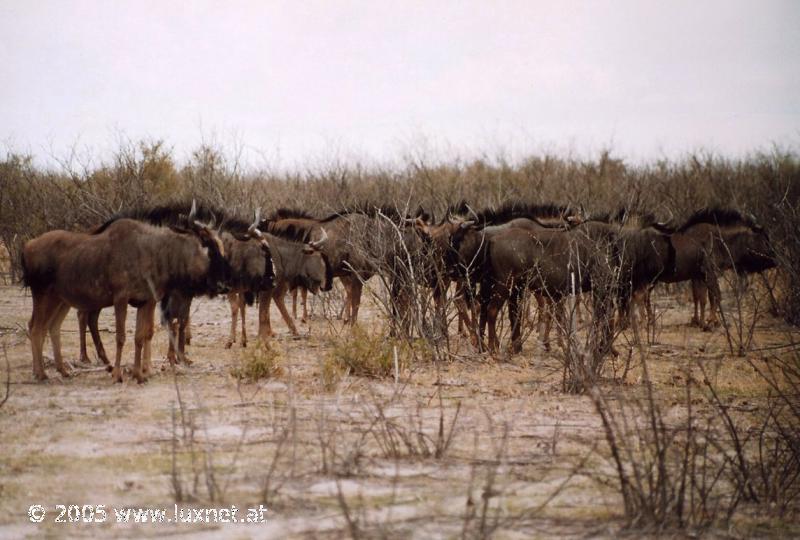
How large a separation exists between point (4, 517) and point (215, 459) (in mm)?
1456

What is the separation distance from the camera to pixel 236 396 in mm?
8594

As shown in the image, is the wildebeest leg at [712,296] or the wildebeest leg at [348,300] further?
the wildebeest leg at [348,300]

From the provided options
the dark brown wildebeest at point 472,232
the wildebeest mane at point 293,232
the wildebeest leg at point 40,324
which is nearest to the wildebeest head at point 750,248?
the dark brown wildebeest at point 472,232

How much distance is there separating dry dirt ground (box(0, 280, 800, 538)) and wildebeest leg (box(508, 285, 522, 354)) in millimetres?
800

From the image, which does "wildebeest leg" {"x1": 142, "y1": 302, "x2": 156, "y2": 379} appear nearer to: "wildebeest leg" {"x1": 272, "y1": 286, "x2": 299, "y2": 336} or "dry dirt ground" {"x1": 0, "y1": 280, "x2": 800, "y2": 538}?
"dry dirt ground" {"x1": 0, "y1": 280, "x2": 800, "y2": 538}

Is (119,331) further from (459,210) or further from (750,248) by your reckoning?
(750,248)

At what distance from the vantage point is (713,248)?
14602mm

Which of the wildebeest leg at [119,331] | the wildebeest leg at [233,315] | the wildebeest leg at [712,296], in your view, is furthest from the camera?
the wildebeest leg at [712,296]

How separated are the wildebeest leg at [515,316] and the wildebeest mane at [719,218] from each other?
4120 millimetres

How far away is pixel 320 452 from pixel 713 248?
989 cm

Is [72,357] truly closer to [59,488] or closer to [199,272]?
[199,272]

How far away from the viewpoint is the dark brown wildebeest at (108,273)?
9180mm

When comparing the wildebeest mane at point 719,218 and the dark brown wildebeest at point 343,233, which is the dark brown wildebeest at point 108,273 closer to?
the dark brown wildebeest at point 343,233

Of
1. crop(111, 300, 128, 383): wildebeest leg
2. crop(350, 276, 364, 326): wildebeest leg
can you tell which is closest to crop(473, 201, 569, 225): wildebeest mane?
crop(350, 276, 364, 326): wildebeest leg
